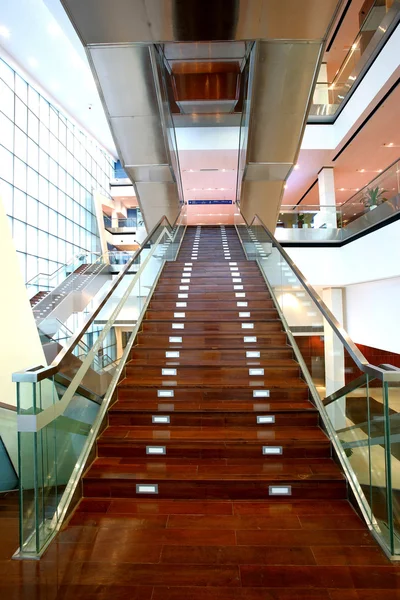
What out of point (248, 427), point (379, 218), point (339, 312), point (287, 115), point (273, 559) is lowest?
point (273, 559)

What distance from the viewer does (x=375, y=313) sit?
942 cm

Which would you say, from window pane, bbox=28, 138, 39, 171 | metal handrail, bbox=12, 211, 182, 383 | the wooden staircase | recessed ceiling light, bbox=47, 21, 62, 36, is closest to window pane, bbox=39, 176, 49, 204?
window pane, bbox=28, 138, 39, 171

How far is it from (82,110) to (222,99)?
10.1 meters

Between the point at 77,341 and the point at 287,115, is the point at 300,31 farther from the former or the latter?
the point at 77,341

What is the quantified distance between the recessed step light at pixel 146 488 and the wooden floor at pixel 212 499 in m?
0.02

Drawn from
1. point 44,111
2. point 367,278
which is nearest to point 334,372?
point 367,278

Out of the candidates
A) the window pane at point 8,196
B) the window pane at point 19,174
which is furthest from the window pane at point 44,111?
the window pane at point 8,196

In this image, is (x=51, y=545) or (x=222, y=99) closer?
(x=51, y=545)

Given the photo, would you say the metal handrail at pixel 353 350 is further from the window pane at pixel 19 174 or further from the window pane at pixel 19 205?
the window pane at pixel 19 174

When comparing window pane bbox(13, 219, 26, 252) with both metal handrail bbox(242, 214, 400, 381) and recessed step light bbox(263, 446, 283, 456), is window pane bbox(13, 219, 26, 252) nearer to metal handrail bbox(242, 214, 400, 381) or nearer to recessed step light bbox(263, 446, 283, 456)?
metal handrail bbox(242, 214, 400, 381)

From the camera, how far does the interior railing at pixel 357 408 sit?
2.32 meters

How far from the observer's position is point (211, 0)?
5004 millimetres

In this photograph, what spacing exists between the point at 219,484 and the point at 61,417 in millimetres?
1279

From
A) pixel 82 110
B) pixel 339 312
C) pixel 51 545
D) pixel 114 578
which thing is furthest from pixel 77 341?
pixel 82 110
